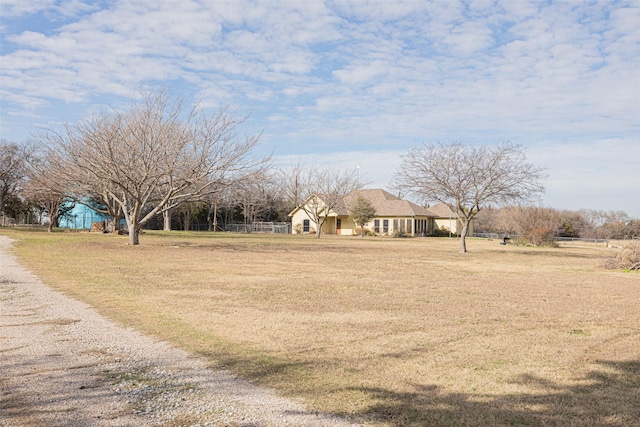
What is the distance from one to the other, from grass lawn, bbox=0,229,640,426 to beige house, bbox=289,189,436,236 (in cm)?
4389

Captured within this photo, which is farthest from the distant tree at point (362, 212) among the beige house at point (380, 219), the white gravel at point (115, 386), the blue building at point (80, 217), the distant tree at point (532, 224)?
the white gravel at point (115, 386)

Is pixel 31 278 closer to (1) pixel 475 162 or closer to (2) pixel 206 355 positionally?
(2) pixel 206 355

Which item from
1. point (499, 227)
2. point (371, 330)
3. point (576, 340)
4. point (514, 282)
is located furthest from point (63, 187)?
point (499, 227)

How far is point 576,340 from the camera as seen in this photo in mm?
7539

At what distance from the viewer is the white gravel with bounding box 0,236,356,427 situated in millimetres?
4391

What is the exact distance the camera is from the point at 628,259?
21.0m

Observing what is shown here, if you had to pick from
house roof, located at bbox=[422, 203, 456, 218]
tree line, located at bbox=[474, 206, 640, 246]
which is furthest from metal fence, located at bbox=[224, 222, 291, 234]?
tree line, located at bbox=[474, 206, 640, 246]

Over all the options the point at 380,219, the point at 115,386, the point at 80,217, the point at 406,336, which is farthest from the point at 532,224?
the point at 115,386

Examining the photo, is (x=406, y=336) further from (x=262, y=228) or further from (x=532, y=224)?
(x=262, y=228)

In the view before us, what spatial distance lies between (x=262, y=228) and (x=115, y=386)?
60.4 m

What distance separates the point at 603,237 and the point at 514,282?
161 feet

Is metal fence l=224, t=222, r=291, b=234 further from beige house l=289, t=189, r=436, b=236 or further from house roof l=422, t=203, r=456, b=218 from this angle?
house roof l=422, t=203, r=456, b=218

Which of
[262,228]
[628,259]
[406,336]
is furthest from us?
[262,228]

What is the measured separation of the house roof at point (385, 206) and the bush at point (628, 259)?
38128 mm
